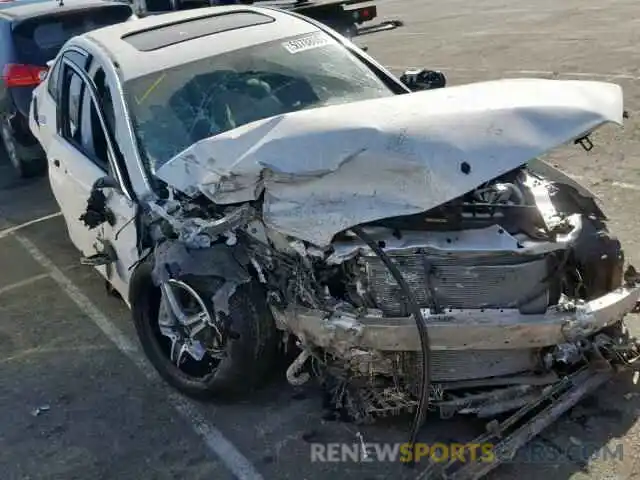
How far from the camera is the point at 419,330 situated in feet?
11.4

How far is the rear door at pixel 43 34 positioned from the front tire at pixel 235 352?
16.2 feet

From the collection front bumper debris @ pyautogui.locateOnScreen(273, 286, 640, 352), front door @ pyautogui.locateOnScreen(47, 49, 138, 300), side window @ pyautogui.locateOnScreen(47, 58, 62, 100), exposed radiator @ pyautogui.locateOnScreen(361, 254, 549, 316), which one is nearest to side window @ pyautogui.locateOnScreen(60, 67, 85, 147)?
front door @ pyautogui.locateOnScreen(47, 49, 138, 300)

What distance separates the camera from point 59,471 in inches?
155

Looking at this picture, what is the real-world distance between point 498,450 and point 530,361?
46 cm

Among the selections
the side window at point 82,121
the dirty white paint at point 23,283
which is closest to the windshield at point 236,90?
the side window at point 82,121

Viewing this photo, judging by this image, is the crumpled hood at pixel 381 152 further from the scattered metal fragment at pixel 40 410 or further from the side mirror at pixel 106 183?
the scattered metal fragment at pixel 40 410

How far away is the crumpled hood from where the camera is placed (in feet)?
11.4

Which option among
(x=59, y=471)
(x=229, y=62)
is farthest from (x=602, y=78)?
(x=59, y=471)

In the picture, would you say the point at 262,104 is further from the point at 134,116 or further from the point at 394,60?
the point at 394,60

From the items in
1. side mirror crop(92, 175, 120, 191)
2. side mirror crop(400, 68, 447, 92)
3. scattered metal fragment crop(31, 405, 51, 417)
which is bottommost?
scattered metal fragment crop(31, 405, 51, 417)

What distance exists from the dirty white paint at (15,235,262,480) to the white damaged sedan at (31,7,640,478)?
168mm

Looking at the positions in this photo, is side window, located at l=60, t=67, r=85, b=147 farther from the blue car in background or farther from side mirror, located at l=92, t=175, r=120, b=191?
the blue car in background

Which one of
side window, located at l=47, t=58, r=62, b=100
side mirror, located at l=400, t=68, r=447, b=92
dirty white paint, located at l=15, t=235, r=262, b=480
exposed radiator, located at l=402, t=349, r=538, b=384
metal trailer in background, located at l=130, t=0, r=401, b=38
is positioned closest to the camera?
exposed radiator, located at l=402, t=349, r=538, b=384

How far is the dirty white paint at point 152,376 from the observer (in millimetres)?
3828
